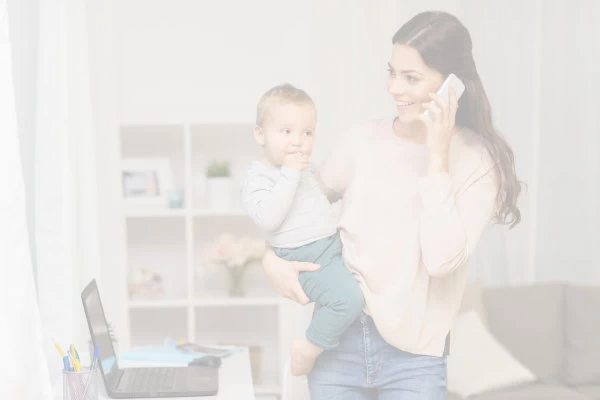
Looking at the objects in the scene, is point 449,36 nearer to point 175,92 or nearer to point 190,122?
point 190,122

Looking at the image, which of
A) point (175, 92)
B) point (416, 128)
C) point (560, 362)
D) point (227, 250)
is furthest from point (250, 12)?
point (416, 128)

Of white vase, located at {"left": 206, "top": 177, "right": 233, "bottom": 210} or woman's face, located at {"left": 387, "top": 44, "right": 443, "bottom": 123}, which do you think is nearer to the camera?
woman's face, located at {"left": 387, "top": 44, "right": 443, "bottom": 123}

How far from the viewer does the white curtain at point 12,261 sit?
123 cm

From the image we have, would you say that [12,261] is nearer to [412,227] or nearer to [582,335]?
[412,227]

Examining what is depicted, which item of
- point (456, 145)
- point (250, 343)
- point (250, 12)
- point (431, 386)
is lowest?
point (250, 343)

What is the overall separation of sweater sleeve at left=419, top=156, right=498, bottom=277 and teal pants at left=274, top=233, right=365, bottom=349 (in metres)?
0.16

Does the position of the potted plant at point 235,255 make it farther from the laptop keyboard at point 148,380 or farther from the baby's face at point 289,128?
the baby's face at point 289,128

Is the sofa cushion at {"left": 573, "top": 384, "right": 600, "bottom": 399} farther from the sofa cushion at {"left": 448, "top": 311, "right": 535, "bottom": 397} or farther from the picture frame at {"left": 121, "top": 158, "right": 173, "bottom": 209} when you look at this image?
the picture frame at {"left": 121, "top": 158, "right": 173, "bottom": 209}

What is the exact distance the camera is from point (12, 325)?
124 cm

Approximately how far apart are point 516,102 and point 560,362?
3.34 ft

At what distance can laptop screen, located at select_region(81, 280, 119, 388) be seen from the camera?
5.65ft

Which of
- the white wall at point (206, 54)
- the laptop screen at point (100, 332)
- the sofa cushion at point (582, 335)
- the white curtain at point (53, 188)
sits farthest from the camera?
the white wall at point (206, 54)

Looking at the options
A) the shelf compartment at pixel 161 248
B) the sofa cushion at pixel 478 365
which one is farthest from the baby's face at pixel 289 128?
the shelf compartment at pixel 161 248

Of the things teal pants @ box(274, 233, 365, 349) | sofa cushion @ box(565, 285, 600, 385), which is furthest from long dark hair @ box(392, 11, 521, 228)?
sofa cushion @ box(565, 285, 600, 385)
